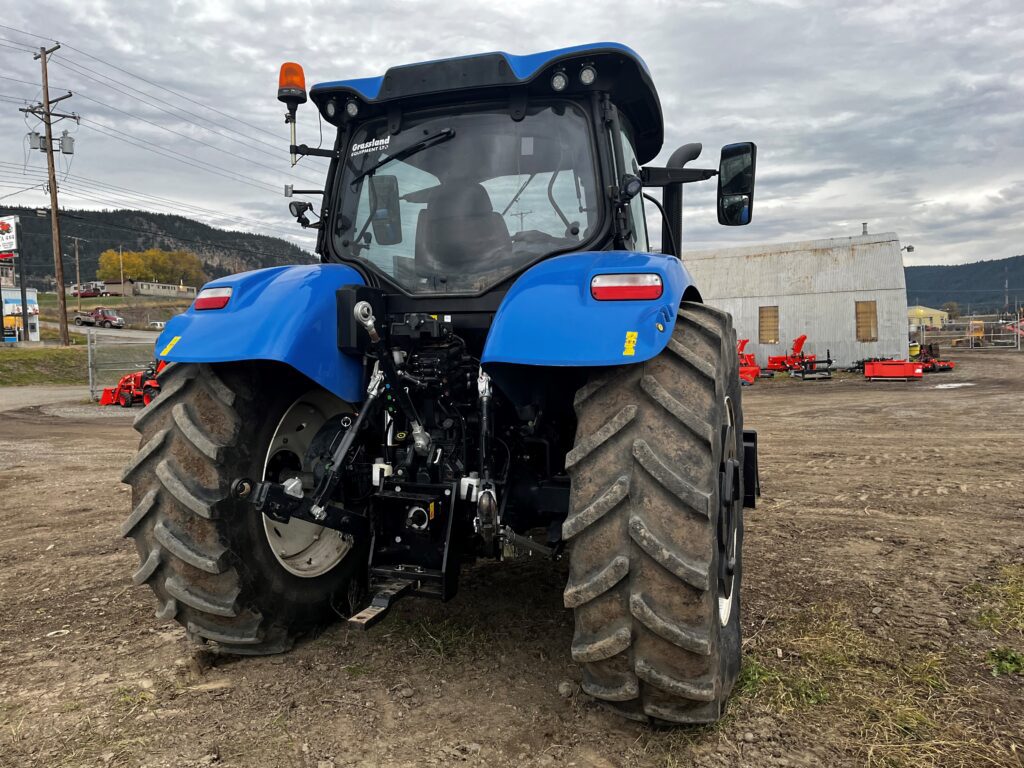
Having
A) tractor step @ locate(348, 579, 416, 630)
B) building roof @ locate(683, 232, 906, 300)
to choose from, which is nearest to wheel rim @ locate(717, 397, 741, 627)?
tractor step @ locate(348, 579, 416, 630)

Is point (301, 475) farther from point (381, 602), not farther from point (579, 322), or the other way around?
point (579, 322)

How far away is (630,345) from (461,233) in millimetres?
1248

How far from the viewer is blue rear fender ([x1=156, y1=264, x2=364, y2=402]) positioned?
278cm

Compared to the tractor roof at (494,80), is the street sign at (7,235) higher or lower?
higher

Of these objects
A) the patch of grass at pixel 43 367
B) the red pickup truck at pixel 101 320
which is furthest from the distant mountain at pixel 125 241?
the patch of grass at pixel 43 367

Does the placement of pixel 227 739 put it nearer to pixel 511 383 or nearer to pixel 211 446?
pixel 211 446

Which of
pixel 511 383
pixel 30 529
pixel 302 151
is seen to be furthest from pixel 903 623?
pixel 30 529

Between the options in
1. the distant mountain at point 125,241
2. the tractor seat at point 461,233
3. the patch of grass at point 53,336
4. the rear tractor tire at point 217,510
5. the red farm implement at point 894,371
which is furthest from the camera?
the distant mountain at point 125,241

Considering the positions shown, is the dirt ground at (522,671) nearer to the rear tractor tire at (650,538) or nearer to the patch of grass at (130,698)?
the patch of grass at (130,698)

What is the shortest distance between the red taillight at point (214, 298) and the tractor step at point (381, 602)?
1338 millimetres

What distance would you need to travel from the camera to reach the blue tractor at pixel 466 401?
2.36 m

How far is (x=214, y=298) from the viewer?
3.03 metres

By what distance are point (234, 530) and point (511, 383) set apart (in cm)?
126

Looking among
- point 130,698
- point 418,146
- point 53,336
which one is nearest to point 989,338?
point 418,146
